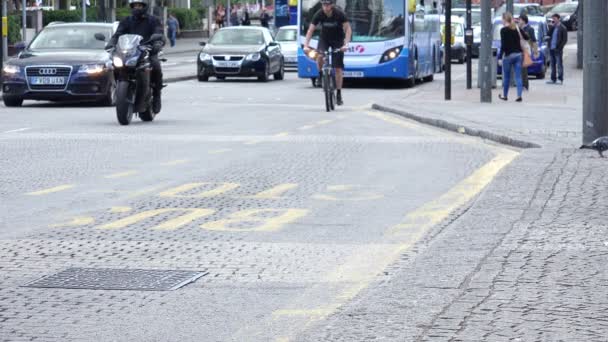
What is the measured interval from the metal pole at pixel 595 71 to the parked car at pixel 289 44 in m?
33.3

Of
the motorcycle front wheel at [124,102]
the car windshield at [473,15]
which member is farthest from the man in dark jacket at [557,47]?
the car windshield at [473,15]

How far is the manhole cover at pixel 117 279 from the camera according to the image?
8125 millimetres

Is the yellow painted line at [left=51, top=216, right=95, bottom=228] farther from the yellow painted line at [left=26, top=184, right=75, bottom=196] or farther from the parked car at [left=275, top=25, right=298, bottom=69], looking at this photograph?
the parked car at [left=275, top=25, right=298, bottom=69]

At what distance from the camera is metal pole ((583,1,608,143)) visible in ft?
53.2

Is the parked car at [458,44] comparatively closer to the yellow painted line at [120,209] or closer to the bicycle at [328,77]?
the bicycle at [328,77]

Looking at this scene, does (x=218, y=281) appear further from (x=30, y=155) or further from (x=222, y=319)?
(x=30, y=155)

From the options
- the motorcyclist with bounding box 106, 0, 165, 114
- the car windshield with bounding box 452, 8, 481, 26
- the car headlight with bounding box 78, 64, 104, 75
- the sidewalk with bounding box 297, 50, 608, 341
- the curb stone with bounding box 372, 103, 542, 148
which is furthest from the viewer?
the car windshield with bounding box 452, 8, 481, 26

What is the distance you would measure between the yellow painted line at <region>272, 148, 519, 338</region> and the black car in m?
26.1

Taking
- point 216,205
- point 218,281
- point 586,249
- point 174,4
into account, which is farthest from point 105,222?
point 174,4

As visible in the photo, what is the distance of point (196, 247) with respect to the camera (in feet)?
31.4

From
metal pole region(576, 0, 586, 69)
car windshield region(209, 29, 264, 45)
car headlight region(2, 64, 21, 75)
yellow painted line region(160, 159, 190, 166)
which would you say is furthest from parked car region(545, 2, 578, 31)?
yellow painted line region(160, 159, 190, 166)

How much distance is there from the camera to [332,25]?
85.2 feet

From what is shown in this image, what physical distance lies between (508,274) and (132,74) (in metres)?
13.9

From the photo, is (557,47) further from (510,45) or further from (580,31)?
(580,31)
